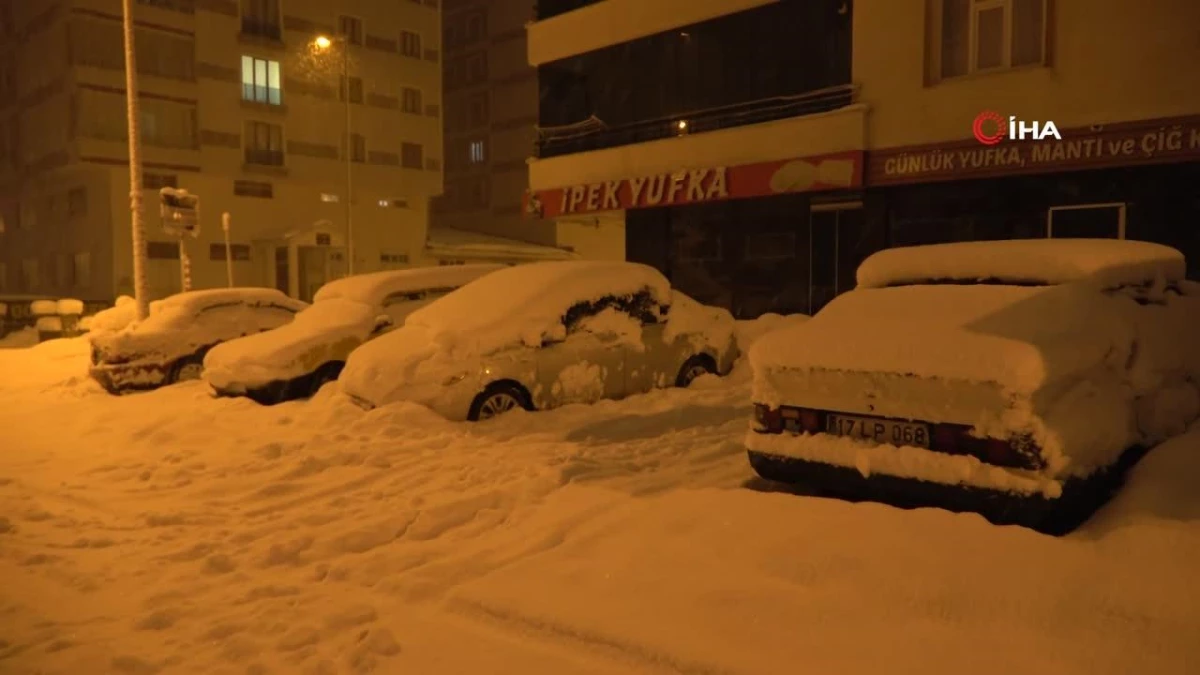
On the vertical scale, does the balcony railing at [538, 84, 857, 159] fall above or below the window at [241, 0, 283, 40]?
below

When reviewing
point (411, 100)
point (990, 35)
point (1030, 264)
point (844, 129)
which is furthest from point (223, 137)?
point (1030, 264)

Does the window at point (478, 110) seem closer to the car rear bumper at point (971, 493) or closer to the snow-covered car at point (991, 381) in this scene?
the snow-covered car at point (991, 381)

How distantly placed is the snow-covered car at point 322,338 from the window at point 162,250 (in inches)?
921

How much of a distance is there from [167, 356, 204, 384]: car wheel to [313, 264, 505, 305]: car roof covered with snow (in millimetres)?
2148

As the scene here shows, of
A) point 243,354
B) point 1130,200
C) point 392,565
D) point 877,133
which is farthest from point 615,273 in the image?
point 1130,200

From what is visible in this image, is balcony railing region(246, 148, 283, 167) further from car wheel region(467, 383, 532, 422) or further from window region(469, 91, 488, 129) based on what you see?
car wheel region(467, 383, 532, 422)

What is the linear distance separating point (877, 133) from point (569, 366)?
9273 millimetres

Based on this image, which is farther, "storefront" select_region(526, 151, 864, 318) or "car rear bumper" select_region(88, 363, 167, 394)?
"storefront" select_region(526, 151, 864, 318)

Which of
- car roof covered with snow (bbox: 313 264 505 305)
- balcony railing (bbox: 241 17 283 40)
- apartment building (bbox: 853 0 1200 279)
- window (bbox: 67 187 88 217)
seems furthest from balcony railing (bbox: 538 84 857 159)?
window (bbox: 67 187 88 217)

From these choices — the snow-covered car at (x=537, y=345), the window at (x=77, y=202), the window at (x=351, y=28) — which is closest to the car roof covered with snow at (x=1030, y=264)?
the snow-covered car at (x=537, y=345)

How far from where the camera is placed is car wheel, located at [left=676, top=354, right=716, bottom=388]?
10.2 m

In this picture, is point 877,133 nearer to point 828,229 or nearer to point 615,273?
point 828,229

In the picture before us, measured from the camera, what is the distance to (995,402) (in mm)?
4324

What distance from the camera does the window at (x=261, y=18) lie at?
3534 cm
